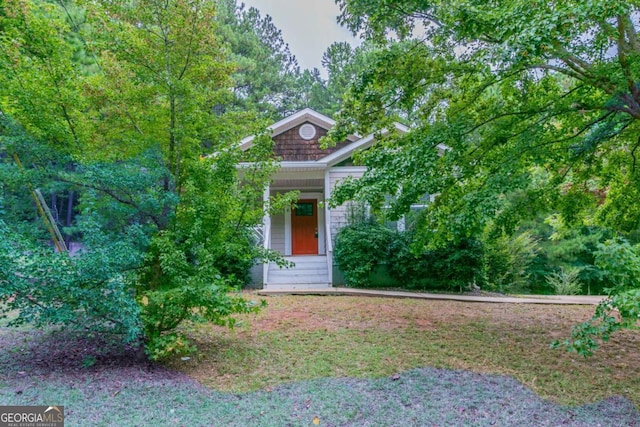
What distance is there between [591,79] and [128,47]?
570 cm

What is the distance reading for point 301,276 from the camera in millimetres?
9641

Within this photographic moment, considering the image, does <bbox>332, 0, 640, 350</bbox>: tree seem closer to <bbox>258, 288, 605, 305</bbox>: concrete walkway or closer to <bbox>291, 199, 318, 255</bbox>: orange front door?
<bbox>258, 288, 605, 305</bbox>: concrete walkway

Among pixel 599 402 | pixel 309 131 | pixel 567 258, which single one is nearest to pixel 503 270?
pixel 567 258

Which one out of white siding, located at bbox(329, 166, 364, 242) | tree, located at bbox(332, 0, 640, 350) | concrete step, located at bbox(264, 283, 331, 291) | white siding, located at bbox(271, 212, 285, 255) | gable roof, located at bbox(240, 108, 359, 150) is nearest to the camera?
tree, located at bbox(332, 0, 640, 350)

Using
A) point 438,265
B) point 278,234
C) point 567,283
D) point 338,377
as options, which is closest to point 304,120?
point 278,234

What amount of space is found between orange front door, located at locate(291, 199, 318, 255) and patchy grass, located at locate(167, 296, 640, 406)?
5088 millimetres

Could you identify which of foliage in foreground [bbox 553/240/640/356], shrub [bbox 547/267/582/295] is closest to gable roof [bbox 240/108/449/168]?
foliage in foreground [bbox 553/240/640/356]

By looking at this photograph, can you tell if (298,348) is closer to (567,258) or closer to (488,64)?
(488,64)

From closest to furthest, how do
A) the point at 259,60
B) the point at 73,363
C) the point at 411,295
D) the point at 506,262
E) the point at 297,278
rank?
1. the point at 73,363
2. the point at 411,295
3. the point at 297,278
4. the point at 506,262
5. the point at 259,60

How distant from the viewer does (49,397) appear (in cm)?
309

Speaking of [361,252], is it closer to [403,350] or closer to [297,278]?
[297,278]

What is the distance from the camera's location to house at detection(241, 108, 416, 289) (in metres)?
9.62

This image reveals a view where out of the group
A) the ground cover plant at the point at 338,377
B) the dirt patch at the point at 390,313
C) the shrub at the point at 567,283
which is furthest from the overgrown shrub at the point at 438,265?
the shrub at the point at 567,283

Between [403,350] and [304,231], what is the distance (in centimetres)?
769
